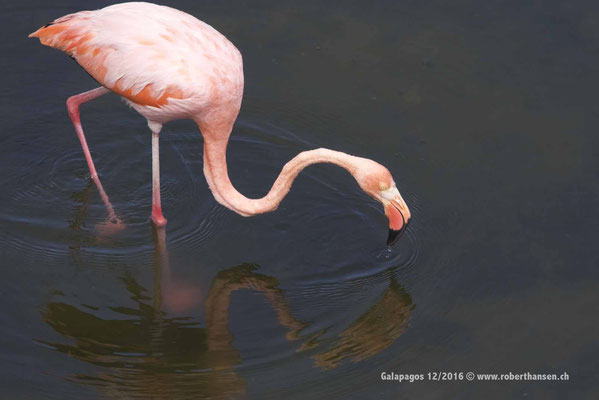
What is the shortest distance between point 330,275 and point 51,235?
267 centimetres

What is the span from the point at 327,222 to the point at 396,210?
1.24 meters

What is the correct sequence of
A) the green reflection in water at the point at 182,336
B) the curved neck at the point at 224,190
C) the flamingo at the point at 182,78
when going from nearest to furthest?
the green reflection in water at the point at 182,336
the flamingo at the point at 182,78
the curved neck at the point at 224,190

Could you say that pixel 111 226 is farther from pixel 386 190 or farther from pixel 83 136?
pixel 386 190

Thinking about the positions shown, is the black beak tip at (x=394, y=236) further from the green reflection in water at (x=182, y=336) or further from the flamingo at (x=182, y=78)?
the green reflection in water at (x=182, y=336)

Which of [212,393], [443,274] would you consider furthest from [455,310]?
[212,393]

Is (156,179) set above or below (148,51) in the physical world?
below

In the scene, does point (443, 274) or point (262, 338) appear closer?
point (262, 338)

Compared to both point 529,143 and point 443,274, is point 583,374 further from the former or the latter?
point 529,143

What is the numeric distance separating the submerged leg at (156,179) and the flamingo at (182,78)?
11mm

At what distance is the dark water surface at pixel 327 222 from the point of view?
25.1ft

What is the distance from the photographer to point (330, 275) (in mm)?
8383

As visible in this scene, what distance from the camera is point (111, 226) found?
8.84m

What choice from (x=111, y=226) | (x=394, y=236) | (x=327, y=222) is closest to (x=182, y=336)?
(x=111, y=226)

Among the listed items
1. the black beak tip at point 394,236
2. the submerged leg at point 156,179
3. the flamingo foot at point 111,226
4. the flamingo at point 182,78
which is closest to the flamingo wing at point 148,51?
the flamingo at point 182,78
